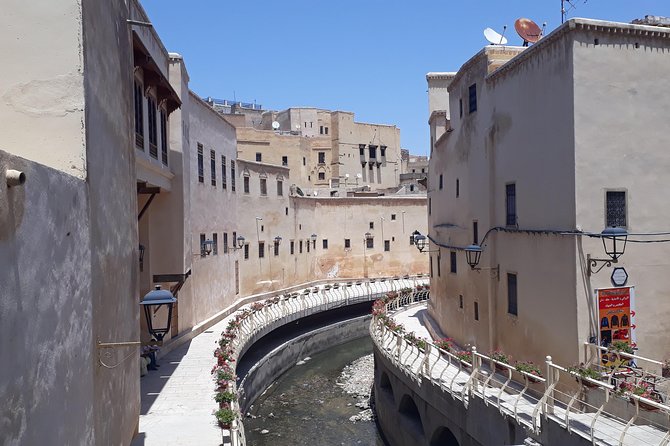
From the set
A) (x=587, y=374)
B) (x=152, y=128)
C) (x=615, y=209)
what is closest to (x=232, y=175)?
(x=152, y=128)

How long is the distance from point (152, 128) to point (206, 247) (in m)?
8.85

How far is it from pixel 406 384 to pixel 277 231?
18.8 m

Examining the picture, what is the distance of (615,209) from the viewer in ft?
39.0

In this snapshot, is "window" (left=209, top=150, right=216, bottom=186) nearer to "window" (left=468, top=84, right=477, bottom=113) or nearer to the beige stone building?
"window" (left=468, top=84, right=477, bottom=113)

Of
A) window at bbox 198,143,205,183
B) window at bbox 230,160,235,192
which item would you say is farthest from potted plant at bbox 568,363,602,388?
window at bbox 230,160,235,192

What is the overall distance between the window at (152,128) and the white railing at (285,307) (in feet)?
18.7

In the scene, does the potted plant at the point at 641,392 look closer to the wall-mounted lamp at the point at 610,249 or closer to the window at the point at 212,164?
the wall-mounted lamp at the point at 610,249

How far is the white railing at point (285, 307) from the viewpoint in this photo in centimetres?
1712

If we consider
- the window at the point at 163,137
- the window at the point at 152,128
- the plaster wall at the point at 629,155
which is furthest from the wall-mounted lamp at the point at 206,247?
the plaster wall at the point at 629,155

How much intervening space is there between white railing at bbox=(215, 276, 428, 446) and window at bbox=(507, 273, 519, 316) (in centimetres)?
675

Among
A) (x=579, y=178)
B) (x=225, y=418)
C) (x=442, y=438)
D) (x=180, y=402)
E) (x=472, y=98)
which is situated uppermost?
(x=472, y=98)

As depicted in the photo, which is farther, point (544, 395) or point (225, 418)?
point (225, 418)

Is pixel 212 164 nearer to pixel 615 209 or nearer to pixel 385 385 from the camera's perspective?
pixel 385 385

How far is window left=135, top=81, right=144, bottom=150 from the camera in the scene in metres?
12.1
